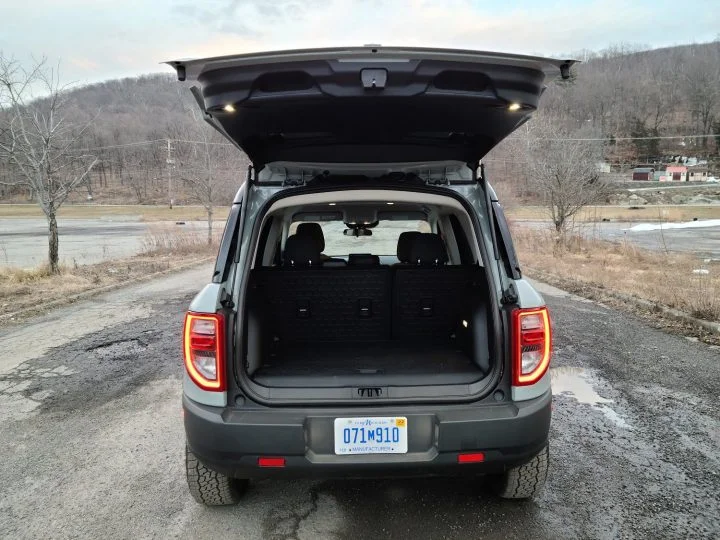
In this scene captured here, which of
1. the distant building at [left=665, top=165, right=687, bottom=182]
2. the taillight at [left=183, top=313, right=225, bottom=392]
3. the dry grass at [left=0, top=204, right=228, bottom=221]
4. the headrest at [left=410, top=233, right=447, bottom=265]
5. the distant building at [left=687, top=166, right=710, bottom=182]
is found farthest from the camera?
the distant building at [left=665, top=165, right=687, bottom=182]

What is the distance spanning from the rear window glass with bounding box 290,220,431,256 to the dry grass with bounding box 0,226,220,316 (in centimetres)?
584

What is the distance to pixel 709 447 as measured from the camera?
3.07m

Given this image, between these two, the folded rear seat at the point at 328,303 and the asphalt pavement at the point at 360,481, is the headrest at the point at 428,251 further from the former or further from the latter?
the asphalt pavement at the point at 360,481

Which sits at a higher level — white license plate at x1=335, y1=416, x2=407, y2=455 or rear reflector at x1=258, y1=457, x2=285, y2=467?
white license plate at x1=335, y1=416, x2=407, y2=455

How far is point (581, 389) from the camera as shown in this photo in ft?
13.6

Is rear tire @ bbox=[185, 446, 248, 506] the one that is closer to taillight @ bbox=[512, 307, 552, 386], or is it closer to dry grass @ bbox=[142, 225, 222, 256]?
taillight @ bbox=[512, 307, 552, 386]

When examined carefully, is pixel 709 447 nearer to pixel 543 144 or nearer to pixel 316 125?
pixel 316 125

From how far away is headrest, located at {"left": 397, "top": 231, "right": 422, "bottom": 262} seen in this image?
11.9 feet

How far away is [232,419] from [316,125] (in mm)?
1419

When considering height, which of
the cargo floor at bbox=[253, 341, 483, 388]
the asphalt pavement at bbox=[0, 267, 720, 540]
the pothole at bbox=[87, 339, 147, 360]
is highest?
the cargo floor at bbox=[253, 341, 483, 388]

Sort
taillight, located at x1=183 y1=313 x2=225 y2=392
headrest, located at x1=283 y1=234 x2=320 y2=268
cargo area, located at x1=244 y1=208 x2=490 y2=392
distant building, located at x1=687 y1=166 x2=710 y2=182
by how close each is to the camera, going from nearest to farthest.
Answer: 1. taillight, located at x1=183 y1=313 x2=225 y2=392
2. cargo area, located at x1=244 y1=208 x2=490 y2=392
3. headrest, located at x1=283 y1=234 x2=320 y2=268
4. distant building, located at x1=687 y1=166 x2=710 y2=182

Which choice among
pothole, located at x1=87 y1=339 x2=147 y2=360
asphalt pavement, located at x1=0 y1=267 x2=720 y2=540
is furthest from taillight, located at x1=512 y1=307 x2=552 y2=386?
pothole, located at x1=87 y1=339 x2=147 y2=360

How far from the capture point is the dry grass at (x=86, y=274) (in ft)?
26.9

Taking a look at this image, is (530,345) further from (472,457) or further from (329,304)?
(329,304)
